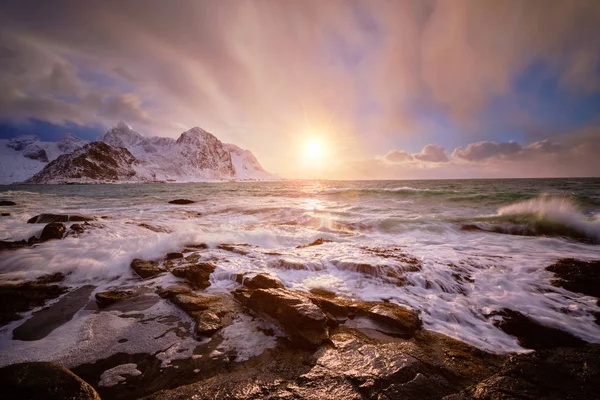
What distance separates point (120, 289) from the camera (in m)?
5.74

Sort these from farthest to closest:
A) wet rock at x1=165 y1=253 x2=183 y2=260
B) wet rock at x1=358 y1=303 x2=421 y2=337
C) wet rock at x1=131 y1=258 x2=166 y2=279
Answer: wet rock at x1=165 y1=253 x2=183 y2=260, wet rock at x1=131 y1=258 x2=166 y2=279, wet rock at x1=358 y1=303 x2=421 y2=337

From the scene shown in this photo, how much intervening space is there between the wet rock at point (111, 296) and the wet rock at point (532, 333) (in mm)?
7662

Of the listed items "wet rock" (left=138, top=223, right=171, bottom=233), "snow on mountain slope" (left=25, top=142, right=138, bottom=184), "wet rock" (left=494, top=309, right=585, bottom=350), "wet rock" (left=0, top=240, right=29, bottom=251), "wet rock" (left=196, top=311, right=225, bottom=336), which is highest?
"snow on mountain slope" (left=25, top=142, right=138, bottom=184)

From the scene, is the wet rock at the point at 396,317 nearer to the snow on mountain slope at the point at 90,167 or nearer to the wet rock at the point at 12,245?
the wet rock at the point at 12,245

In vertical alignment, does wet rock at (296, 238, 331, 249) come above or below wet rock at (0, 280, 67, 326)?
below

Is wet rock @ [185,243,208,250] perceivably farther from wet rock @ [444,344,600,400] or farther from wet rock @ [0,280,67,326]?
wet rock @ [444,344,600,400]

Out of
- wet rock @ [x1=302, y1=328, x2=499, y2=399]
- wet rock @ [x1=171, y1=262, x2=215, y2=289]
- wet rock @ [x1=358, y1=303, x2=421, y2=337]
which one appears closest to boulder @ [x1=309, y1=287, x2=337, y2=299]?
wet rock @ [x1=358, y1=303, x2=421, y2=337]

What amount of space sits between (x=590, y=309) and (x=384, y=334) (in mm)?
4659

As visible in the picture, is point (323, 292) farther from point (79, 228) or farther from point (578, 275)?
point (79, 228)

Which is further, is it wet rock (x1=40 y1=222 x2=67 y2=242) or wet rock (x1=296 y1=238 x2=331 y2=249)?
wet rock (x1=296 y1=238 x2=331 y2=249)

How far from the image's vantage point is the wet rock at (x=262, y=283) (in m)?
5.59

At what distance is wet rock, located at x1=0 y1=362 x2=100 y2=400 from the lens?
7.66 feet

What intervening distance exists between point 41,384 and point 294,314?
304 centimetres

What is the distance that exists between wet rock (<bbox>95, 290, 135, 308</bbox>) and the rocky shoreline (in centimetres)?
2
